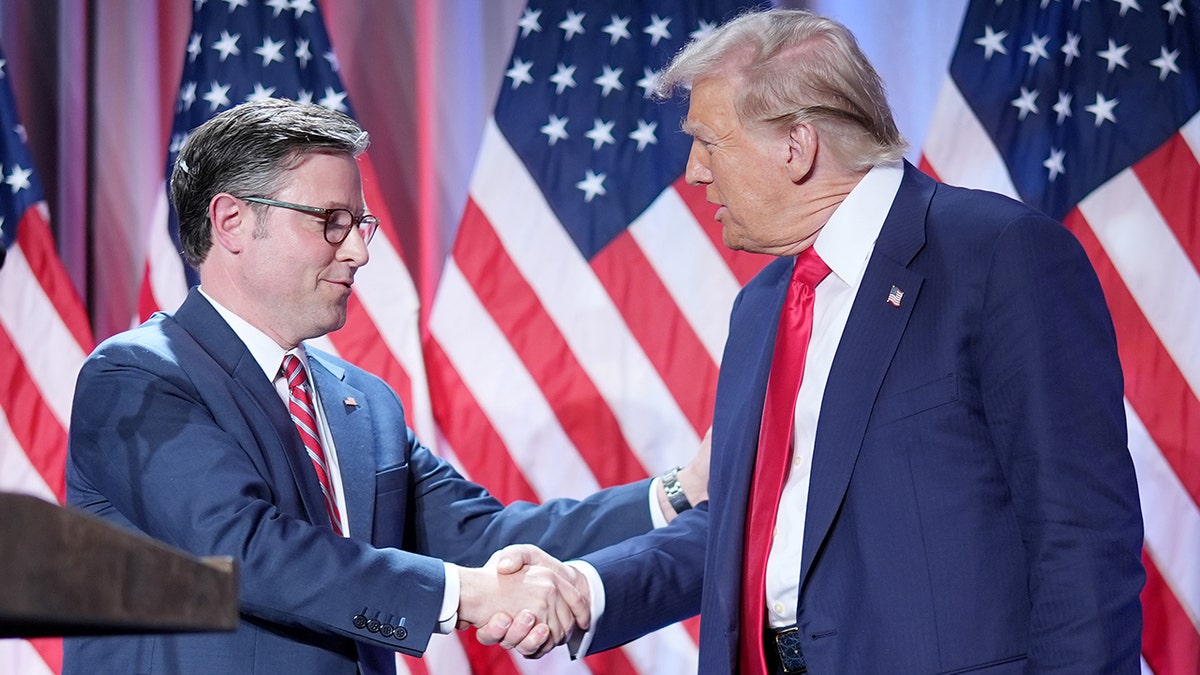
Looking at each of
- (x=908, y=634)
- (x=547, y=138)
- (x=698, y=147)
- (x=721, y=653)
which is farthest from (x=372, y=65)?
(x=908, y=634)

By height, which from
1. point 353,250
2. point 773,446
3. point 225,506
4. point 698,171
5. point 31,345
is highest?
point 698,171

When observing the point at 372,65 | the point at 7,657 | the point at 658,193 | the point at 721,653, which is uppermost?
the point at 372,65

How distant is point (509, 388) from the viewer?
133 inches

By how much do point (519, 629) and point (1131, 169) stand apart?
6.61 ft

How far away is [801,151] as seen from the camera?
2.03m

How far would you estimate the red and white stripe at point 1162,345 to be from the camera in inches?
123

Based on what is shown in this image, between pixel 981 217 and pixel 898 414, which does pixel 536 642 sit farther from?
pixel 981 217

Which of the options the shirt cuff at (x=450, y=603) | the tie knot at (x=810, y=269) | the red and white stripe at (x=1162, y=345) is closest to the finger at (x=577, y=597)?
the shirt cuff at (x=450, y=603)

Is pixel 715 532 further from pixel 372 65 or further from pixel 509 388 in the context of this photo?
pixel 372 65

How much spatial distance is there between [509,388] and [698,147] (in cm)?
138

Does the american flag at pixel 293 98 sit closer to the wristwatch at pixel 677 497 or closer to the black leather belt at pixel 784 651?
the wristwatch at pixel 677 497

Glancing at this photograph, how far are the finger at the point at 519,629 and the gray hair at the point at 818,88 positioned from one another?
1038 millimetres

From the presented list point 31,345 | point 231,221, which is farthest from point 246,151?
point 31,345

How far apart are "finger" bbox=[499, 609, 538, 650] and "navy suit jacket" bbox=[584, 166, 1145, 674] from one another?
0.72 m
